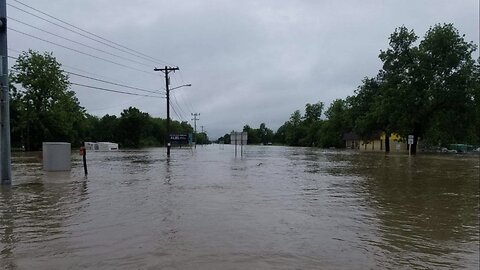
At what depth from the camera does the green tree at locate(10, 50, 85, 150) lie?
61.1 m

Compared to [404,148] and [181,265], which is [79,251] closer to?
[181,265]

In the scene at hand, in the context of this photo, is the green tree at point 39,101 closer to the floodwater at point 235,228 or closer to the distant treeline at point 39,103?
the distant treeline at point 39,103

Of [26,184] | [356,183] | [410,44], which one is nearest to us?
[26,184]

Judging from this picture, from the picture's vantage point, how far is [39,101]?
6281 cm

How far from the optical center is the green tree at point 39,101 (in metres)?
61.1

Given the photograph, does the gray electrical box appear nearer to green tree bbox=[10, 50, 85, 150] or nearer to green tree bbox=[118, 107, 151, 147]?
green tree bbox=[10, 50, 85, 150]

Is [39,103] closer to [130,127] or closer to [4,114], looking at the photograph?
[130,127]

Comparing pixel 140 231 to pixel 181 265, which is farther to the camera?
pixel 140 231

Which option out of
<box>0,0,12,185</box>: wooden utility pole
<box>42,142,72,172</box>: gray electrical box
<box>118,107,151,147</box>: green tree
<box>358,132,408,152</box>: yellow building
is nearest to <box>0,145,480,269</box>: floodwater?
<box>0,0,12,185</box>: wooden utility pole

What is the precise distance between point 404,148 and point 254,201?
238 ft

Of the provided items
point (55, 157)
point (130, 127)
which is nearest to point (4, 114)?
point (55, 157)

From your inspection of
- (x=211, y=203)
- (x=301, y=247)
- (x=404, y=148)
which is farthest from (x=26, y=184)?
(x=404, y=148)

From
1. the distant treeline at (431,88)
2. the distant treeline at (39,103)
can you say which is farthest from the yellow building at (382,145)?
the distant treeline at (39,103)

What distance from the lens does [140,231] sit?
7859 mm
